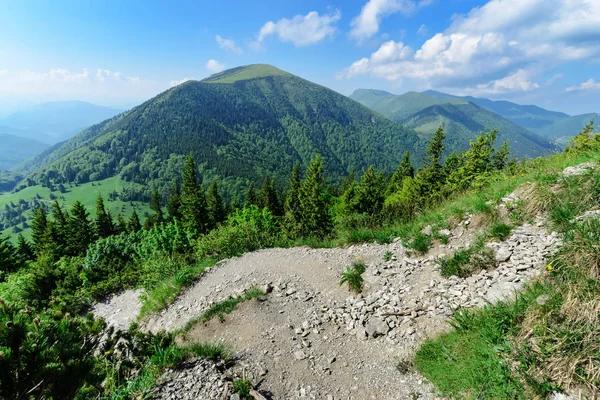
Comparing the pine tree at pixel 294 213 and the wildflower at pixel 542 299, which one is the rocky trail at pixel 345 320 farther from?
the pine tree at pixel 294 213

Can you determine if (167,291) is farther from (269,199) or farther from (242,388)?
(269,199)

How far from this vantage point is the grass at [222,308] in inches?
311

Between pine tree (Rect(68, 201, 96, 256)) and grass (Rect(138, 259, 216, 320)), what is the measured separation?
151 ft

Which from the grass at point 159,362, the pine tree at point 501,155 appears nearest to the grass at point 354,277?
the grass at point 159,362

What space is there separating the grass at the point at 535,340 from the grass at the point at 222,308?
15.8 feet

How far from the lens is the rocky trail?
529cm

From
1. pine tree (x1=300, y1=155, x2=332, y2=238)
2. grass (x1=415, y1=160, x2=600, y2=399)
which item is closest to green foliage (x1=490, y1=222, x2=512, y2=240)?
grass (x1=415, y1=160, x2=600, y2=399)

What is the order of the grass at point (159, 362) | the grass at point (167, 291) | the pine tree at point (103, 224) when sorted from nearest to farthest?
the grass at point (159, 362)
the grass at point (167, 291)
the pine tree at point (103, 224)

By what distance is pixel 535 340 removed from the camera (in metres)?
3.93

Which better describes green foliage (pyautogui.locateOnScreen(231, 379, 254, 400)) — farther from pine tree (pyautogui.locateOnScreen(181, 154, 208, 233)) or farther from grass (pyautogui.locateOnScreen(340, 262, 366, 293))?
pine tree (pyautogui.locateOnScreen(181, 154, 208, 233))

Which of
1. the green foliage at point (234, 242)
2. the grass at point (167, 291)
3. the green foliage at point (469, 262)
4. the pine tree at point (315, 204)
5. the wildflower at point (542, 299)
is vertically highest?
the wildflower at point (542, 299)

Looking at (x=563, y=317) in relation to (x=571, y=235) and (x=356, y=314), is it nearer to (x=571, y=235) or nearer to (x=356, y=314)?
(x=571, y=235)

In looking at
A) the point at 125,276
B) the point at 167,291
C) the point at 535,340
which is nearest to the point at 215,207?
the point at 125,276

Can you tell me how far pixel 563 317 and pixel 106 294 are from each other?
1601 centimetres
